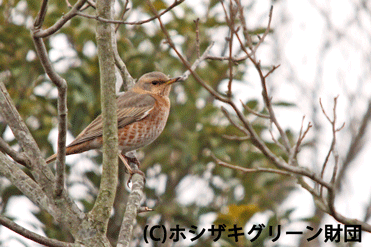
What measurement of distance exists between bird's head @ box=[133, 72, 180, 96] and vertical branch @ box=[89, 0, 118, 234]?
8.74 ft

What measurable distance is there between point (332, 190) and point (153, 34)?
351 cm

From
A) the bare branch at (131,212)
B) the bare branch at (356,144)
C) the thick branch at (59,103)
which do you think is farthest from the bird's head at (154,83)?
the bare branch at (356,144)

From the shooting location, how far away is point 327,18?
9.01m

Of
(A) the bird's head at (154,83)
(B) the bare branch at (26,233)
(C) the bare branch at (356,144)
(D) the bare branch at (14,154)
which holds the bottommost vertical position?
(B) the bare branch at (26,233)

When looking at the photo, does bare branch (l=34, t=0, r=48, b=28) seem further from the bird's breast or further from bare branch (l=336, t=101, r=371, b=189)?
bare branch (l=336, t=101, r=371, b=189)

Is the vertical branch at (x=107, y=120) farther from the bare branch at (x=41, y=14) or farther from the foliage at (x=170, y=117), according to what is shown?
the foliage at (x=170, y=117)

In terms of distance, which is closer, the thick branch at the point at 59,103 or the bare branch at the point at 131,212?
the thick branch at the point at 59,103

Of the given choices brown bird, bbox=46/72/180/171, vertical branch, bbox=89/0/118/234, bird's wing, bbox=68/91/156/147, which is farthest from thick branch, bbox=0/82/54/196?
bird's wing, bbox=68/91/156/147

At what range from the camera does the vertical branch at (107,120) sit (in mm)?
2852

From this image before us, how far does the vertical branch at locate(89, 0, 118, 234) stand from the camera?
9.36ft

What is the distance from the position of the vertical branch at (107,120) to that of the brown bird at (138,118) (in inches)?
68.9

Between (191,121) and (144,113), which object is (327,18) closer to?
(191,121)

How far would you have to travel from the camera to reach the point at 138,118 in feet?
17.4

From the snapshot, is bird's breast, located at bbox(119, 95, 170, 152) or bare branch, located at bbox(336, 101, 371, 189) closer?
bird's breast, located at bbox(119, 95, 170, 152)
